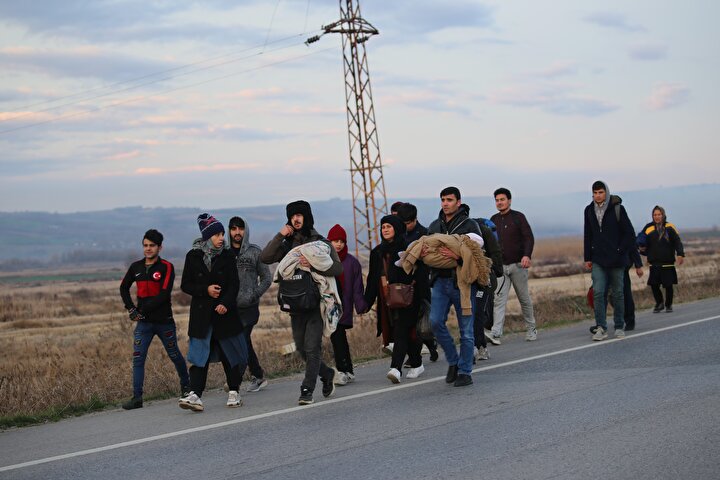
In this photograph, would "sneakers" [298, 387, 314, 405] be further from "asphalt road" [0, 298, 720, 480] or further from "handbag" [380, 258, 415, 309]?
"handbag" [380, 258, 415, 309]

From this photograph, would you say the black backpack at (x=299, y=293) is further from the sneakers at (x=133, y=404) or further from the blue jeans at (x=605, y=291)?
the blue jeans at (x=605, y=291)

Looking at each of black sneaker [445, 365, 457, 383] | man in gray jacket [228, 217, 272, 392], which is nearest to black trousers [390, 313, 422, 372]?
black sneaker [445, 365, 457, 383]

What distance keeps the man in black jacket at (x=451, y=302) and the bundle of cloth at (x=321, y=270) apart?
1.08m

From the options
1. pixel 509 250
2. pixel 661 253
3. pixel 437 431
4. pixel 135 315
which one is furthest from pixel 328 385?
pixel 661 253

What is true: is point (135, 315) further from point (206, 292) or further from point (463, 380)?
point (463, 380)

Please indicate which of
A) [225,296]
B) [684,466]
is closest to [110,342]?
[225,296]

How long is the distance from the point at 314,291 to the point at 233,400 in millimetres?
1391

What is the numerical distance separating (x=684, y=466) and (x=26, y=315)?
131 feet

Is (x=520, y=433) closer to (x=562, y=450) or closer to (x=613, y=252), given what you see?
(x=562, y=450)

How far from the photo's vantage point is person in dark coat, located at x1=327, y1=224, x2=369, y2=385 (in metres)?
10.5

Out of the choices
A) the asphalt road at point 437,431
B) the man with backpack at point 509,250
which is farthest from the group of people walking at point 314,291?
the man with backpack at point 509,250

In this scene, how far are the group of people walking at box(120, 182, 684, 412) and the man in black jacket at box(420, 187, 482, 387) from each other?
0.01 metres

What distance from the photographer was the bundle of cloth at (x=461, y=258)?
968 centimetres

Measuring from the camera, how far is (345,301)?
420 inches
